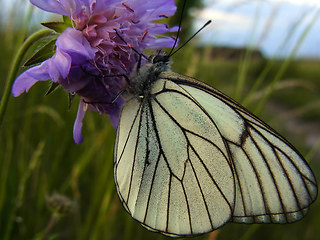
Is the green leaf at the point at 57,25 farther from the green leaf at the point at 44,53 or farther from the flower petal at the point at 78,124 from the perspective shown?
the flower petal at the point at 78,124

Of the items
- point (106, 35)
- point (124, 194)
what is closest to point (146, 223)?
point (124, 194)

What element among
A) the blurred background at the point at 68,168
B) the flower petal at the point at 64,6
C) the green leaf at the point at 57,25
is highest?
the flower petal at the point at 64,6

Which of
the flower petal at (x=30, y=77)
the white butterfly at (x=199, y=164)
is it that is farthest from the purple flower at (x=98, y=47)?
the white butterfly at (x=199, y=164)

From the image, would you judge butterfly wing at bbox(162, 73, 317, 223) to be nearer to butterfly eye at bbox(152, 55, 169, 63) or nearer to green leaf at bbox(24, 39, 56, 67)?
butterfly eye at bbox(152, 55, 169, 63)

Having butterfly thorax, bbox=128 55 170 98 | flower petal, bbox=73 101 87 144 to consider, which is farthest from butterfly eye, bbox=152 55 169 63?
flower petal, bbox=73 101 87 144

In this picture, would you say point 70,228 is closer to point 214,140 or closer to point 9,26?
point 214,140

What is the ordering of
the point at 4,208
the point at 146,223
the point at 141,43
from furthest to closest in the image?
the point at 4,208
the point at 146,223
the point at 141,43

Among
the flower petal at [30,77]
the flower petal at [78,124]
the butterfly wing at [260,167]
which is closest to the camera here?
the flower petal at [30,77]
